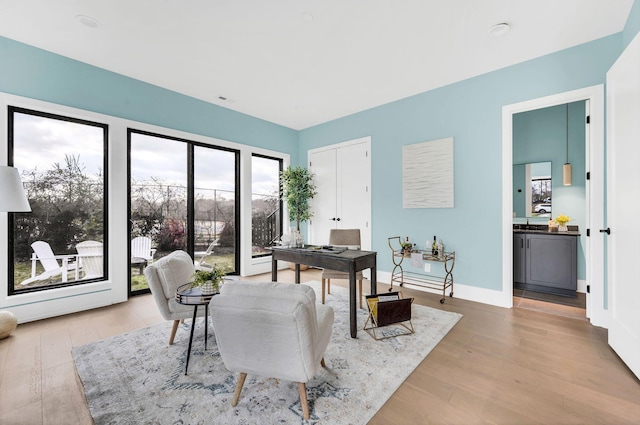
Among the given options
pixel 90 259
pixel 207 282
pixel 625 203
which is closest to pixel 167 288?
pixel 207 282

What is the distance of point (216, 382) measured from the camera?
6.46 feet

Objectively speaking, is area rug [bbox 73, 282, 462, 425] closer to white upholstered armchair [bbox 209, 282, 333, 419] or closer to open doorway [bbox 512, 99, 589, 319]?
white upholstered armchair [bbox 209, 282, 333, 419]

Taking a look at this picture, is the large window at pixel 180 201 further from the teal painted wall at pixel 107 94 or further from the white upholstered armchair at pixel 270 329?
the white upholstered armchair at pixel 270 329

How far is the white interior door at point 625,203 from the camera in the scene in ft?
6.69

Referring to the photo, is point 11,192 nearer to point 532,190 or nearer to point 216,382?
point 216,382

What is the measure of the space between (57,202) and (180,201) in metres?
1.41

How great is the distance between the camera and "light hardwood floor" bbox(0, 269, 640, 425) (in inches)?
65.9

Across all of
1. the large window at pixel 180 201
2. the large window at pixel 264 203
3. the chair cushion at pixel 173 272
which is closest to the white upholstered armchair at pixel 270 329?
the chair cushion at pixel 173 272

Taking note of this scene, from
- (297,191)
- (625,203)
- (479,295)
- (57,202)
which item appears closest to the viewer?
(625,203)

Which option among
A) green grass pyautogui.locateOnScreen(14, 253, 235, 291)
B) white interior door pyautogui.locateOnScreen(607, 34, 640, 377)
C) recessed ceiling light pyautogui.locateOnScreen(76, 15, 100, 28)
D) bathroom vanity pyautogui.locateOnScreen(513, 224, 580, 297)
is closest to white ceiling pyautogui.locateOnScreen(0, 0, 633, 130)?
recessed ceiling light pyautogui.locateOnScreen(76, 15, 100, 28)

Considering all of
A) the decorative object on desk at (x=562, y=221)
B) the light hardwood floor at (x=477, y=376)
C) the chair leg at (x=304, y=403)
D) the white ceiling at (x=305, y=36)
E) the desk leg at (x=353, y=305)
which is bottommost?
the light hardwood floor at (x=477, y=376)

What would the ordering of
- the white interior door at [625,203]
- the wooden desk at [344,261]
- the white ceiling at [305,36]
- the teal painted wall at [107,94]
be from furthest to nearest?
the teal painted wall at [107,94]
the wooden desk at [344,261]
the white ceiling at [305,36]
the white interior door at [625,203]

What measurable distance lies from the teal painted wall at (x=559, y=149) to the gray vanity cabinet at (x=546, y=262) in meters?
0.34

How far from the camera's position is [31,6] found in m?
2.47
